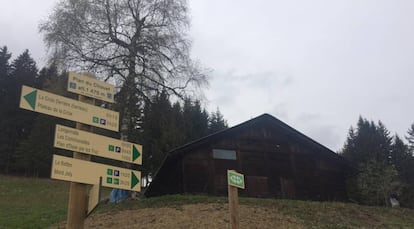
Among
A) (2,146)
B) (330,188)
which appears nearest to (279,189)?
(330,188)

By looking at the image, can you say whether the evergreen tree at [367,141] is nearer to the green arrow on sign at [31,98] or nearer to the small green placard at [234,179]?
the small green placard at [234,179]

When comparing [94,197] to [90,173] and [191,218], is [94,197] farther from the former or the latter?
[191,218]

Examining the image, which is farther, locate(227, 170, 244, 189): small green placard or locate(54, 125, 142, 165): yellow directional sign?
locate(227, 170, 244, 189): small green placard

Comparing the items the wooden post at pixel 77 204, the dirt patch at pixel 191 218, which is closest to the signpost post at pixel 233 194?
the wooden post at pixel 77 204

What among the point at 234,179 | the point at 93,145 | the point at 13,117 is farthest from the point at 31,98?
the point at 13,117

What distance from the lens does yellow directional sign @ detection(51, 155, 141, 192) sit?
4.93 m

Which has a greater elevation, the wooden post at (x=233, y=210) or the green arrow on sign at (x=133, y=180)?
the green arrow on sign at (x=133, y=180)

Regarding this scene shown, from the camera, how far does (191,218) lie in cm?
1195

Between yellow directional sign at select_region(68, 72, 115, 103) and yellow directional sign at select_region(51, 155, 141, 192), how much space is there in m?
1.03

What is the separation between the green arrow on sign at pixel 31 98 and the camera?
5062 mm

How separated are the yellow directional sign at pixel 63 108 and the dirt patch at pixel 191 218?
6.30 meters

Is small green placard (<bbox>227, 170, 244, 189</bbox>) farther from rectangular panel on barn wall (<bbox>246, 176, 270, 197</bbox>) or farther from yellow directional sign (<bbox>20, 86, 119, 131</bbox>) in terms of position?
rectangular panel on barn wall (<bbox>246, 176, 270, 197</bbox>)

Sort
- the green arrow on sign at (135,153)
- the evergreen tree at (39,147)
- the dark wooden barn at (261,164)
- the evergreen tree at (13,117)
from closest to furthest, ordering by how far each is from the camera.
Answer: the green arrow on sign at (135,153) → the dark wooden barn at (261,164) → the evergreen tree at (39,147) → the evergreen tree at (13,117)

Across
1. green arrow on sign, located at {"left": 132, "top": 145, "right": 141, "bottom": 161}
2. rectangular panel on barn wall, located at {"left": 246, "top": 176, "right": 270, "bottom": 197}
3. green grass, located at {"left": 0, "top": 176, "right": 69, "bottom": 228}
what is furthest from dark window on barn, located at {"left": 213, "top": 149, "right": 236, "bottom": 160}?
green arrow on sign, located at {"left": 132, "top": 145, "right": 141, "bottom": 161}
